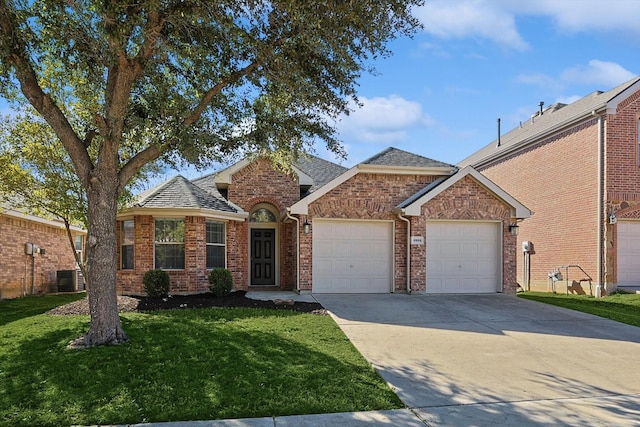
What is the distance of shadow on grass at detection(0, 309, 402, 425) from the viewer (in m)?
5.05

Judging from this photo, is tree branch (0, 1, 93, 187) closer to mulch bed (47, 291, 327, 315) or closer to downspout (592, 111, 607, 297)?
mulch bed (47, 291, 327, 315)

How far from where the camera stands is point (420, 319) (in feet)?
33.9

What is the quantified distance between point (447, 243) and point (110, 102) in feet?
34.2

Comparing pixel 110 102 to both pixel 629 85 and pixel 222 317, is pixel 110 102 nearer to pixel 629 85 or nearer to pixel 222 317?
pixel 222 317

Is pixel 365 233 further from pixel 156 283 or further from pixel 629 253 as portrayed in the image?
pixel 629 253

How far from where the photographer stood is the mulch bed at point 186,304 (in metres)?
11.1

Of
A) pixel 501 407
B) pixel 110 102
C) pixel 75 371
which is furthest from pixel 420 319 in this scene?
pixel 110 102

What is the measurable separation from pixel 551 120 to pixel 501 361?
15.1m

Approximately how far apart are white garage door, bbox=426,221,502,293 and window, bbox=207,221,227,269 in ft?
21.0

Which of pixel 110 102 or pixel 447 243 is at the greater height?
pixel 110 102

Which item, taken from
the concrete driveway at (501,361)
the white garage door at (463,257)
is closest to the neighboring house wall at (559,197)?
the white garage door at (463,257)

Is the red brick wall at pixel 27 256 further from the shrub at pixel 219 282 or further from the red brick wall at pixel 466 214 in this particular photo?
the red brick wall at pixel 466 214

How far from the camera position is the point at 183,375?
6.06 meters

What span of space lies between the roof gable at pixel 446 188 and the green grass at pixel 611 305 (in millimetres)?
2843
